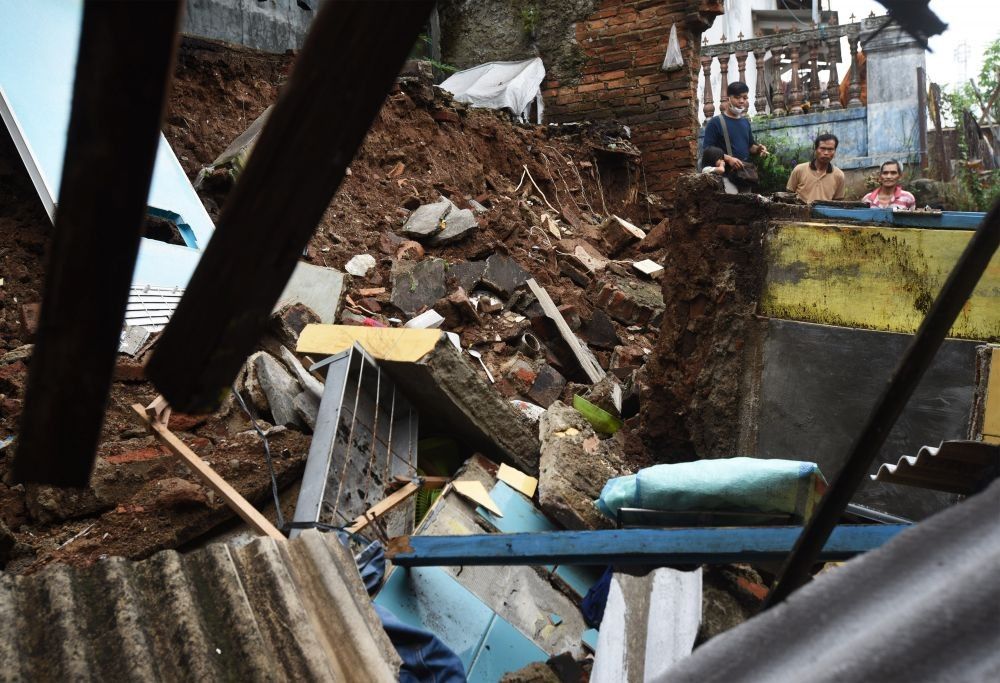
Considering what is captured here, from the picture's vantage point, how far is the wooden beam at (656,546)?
91.4 inches

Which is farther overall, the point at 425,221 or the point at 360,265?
the point at 425,221

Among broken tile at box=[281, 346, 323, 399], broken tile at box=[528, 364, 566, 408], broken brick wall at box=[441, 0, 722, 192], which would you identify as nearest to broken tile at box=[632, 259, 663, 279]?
broken brick wall at box=[441, 0, 722, 192]

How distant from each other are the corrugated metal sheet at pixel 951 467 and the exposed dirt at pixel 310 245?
2713mm

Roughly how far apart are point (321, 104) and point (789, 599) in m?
0.74

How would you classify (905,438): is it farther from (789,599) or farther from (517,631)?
(789,599)

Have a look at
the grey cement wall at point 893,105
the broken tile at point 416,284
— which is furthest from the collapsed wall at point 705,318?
the grey cement wall at point 893,105

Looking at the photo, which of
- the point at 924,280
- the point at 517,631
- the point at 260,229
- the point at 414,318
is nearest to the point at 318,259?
the point at 414,318

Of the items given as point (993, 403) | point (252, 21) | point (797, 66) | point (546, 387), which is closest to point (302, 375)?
point (546, 387)

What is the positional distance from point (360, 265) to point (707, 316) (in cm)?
315

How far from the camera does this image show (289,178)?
0.80 meters

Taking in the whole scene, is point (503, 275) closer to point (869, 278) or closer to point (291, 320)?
point (291, 320)

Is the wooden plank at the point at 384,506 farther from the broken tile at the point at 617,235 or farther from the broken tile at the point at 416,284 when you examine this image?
the broken tile at the point at 617,235

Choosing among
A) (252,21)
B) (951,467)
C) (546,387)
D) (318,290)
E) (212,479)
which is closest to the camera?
(951,467)

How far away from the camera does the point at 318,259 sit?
6449 millimetres
